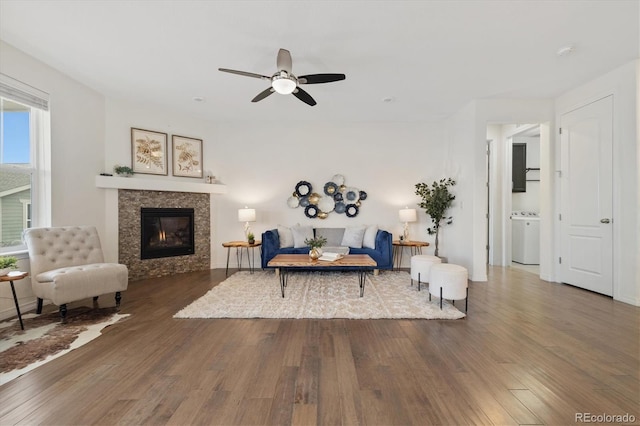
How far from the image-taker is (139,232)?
14.7 feet

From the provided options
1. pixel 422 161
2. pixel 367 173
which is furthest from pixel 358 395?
pixel 422 161

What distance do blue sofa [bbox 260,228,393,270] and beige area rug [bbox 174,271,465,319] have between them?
0.91 ft

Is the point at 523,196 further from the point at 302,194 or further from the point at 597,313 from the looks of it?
the point at 302,194

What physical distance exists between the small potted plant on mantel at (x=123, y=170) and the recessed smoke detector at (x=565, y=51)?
6.17 meters

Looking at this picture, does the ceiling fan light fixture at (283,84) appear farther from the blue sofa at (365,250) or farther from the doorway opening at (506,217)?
the doorway opening at (506,217)

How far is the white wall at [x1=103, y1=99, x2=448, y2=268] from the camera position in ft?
17.7

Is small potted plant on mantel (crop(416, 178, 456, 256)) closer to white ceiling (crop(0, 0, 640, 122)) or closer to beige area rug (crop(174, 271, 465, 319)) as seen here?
beige area rug (crop(174, 271, 465, 319))

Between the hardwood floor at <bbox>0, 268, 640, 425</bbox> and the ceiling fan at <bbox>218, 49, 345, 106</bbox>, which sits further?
the ceiling fan at <bbox>218, 49, 345, 106</bbox>

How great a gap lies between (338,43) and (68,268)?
387cm

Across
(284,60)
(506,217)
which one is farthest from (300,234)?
→ (506,217)

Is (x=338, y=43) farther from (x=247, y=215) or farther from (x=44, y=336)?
(x=44, y=336)

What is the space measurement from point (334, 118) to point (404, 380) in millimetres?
4604

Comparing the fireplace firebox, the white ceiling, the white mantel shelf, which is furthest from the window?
the fireplace firebox

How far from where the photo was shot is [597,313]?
9.30 feet
